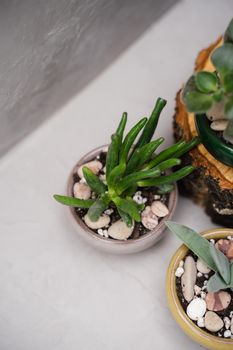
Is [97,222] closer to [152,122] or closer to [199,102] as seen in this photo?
[152,122]

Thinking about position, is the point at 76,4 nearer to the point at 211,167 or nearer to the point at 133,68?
the point at 133,68

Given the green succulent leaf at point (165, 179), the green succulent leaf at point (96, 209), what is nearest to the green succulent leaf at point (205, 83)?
the green succulent leaf at point (165, 179)

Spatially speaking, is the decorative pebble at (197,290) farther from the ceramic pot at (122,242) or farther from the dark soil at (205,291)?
the ceramic pot at (122,242)

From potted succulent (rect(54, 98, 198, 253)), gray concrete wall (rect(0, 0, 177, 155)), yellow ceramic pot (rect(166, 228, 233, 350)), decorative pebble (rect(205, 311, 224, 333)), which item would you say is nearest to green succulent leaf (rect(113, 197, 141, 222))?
potted succulent (rect(54, 98, 198, 253))

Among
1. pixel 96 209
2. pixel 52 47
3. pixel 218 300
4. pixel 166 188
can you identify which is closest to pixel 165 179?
pixel 166 188

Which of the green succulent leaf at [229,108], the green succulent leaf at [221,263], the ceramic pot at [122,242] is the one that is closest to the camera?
the green succulent leaf at [229,108]

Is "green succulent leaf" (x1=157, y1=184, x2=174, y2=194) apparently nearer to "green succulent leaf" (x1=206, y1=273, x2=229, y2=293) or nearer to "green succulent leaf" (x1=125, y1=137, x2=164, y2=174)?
"green succulent leaf" (x1=125, y1=137, x2=164, y2=174)
